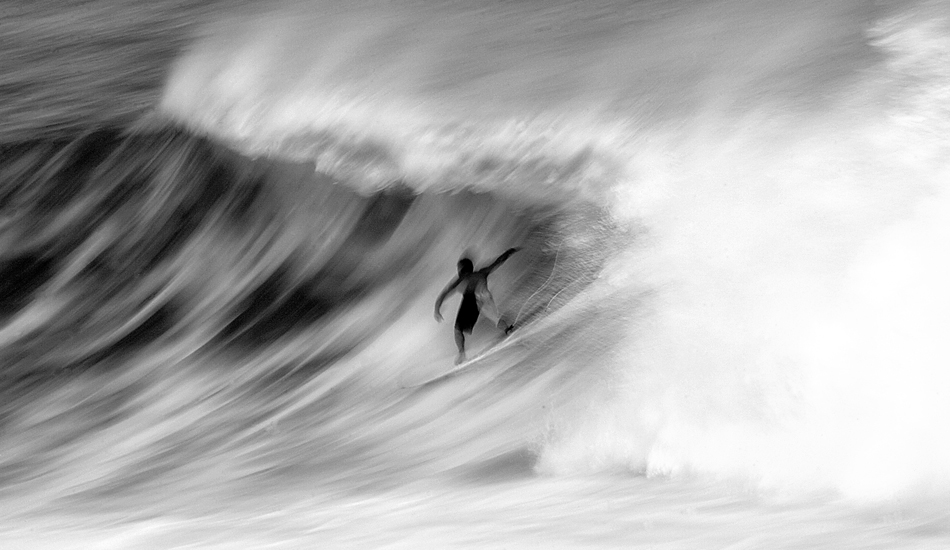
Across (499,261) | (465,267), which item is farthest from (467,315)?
(499,261)

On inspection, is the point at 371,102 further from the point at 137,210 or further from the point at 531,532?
the point at 531,532

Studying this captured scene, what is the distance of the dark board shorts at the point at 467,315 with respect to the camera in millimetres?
6188

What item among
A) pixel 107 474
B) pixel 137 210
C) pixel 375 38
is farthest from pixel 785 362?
pixel 375 38

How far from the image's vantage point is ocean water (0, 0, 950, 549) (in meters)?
4.25

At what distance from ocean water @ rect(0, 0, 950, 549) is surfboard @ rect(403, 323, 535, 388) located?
3 centimetres

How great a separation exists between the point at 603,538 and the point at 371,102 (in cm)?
698

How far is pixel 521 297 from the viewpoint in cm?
625

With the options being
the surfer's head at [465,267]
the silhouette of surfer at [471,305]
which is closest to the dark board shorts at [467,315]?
the silhouette of surfer at [471,305]

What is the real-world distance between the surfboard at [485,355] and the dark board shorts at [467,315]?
177 millimetres

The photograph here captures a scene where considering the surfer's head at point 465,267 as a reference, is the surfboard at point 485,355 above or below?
below

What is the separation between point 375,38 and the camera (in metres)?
11.8

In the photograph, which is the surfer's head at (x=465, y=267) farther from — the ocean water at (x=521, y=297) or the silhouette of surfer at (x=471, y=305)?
the ocean water at (x=521, y=297)

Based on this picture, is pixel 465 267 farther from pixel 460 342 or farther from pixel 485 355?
pixel 485 355

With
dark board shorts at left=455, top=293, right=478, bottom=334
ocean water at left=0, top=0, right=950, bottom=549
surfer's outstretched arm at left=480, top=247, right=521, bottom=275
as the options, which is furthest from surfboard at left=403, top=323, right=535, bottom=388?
surfer's outstretched arm at left=480, top=247, right=521, bottom=275
